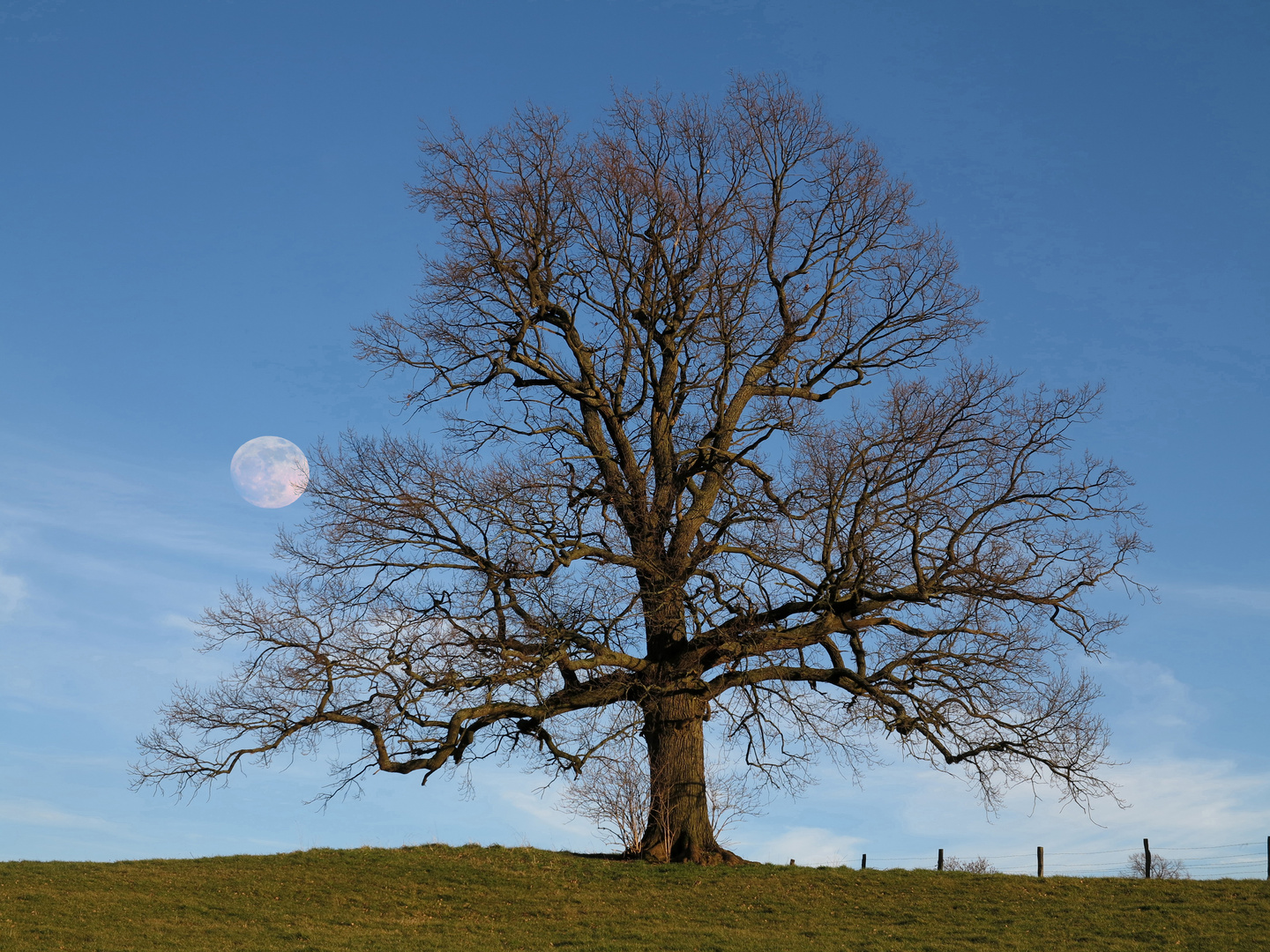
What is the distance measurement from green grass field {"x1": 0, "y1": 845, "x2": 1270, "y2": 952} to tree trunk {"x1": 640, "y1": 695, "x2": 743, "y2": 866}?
2.28 feet

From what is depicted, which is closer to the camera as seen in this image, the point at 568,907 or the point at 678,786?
the point at 568,907

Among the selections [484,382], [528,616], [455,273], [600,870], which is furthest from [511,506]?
[600,870]

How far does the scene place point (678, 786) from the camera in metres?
17.5

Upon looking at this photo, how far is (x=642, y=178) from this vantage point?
1886cm

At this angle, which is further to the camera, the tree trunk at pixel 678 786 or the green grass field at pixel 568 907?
the tree trunk at pixel 678 786

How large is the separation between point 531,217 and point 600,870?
10931mm

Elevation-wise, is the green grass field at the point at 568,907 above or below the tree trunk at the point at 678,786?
below

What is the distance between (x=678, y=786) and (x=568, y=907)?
3321 mm

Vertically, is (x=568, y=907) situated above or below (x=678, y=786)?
below

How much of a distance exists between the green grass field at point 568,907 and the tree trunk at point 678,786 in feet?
2.28

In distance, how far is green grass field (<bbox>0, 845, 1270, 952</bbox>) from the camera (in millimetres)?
12906

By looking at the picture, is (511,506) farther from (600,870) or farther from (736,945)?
(736,945)

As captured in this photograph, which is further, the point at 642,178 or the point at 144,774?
the point at 642,178

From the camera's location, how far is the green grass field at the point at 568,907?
12906 millimetres
